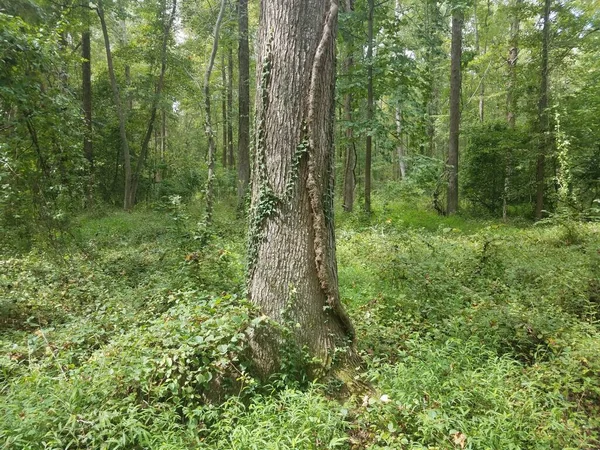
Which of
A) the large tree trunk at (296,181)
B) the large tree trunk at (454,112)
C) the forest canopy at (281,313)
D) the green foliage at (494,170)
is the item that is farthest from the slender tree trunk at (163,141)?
the large tree trunk at (296,181)

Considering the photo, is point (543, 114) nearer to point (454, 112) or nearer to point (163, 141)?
point (454, 112)

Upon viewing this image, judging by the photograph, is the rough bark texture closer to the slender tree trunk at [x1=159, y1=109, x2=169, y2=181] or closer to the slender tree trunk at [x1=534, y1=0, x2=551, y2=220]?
the slender tree trunk at [x1=159, y1=109, x2=169, y2=181]

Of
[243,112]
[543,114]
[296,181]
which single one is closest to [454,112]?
[543,114]

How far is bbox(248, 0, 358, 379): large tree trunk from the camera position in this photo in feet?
10.3

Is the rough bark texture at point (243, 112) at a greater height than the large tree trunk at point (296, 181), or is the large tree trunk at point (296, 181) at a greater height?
the rough bark texture at point (243, 112)

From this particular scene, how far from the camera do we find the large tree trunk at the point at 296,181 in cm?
314

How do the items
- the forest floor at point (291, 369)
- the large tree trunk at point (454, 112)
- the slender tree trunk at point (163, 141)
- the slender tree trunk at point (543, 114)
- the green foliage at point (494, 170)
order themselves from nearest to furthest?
the forest floor at point (291, 369) → the slender tree trunk at point (543, 114) → the green foliage at point (494, 170) → the large tree trunk at point (454, 112) → the slender tree trunk at point (163, 141)

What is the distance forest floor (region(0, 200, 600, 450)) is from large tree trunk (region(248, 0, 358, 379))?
0.32 meters

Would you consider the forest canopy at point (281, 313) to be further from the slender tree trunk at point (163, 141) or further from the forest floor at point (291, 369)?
the slender tree trunk at point (163, 141)

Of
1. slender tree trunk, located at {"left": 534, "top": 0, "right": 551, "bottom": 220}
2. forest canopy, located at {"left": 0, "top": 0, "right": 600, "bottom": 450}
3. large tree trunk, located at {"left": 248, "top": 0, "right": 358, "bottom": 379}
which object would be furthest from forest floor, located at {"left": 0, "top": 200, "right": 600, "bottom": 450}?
slender tree trunk, located at {"left": 534, "top": 0, "right": 551, "bottom": 220}

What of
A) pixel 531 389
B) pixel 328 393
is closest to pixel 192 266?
pixel 328 393

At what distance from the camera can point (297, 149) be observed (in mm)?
3166

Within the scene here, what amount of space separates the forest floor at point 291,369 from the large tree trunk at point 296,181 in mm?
323

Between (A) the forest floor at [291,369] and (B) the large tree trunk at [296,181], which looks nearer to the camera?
(A) the forest floor at [291,369]
